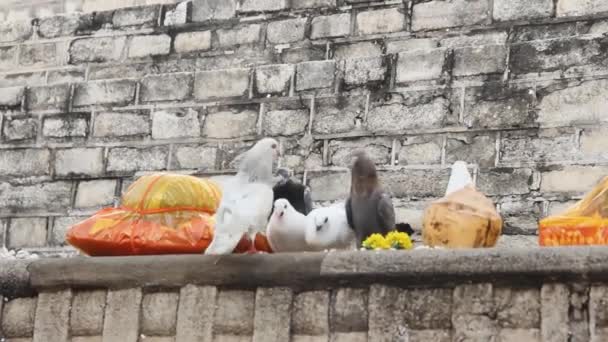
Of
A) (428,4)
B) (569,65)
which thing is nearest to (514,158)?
(569,65)

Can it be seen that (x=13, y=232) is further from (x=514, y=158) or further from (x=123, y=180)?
(x=514, y=158)

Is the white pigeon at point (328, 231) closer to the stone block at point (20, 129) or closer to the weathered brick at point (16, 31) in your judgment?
the stone block at point (20, 129)

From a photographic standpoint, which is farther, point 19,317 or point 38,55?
point 38,55

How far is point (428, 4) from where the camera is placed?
8570 mm

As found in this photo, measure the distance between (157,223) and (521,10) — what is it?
9.25 ft

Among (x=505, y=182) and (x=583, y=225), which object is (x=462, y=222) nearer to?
(x=583, y=225)

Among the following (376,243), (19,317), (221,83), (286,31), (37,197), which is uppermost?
(286,31)

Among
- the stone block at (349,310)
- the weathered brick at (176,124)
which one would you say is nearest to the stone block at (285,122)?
the weathered brick at (176,124)

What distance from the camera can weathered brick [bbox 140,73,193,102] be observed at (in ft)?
29.6

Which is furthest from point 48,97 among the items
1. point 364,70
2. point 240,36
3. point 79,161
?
point 364,70

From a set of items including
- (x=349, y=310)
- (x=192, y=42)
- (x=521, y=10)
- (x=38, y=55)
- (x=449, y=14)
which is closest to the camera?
(x=349, y=310)

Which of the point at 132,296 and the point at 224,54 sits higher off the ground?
the point at 224,54

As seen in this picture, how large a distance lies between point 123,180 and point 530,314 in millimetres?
3949

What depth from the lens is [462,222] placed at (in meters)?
6.21
